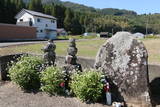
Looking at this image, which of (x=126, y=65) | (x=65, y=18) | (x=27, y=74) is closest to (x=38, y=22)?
(x=65, y=18)

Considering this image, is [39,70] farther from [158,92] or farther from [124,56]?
[158,92]

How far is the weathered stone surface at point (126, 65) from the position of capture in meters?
6.60

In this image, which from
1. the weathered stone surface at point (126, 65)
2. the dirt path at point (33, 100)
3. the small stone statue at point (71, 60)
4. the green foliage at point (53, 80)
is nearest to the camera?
the weathered stone surface at point (126, 65)

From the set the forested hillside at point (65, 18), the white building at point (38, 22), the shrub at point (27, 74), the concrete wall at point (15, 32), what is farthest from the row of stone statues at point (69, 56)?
the forested hillside at point (65, 18)

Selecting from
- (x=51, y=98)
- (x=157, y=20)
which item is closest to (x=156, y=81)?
(x=51, y=98)

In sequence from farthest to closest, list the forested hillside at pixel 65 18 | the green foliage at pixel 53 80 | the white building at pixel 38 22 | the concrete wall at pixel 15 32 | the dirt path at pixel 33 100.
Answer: the forested hillside at pixel 65 18
the white building at pixel 38 22
the concrete wall at pixel 15 32
the green foliage at pixel 53 80
the dirt path at pixel 33 100

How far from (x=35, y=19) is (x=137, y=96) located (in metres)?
59.0

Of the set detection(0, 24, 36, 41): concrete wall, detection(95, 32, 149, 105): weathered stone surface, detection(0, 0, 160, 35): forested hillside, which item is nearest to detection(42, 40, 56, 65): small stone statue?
detection(95, 32, 149, 105): weathered stone surface

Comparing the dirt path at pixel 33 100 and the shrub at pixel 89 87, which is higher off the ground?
the shrub at pixel 89 87

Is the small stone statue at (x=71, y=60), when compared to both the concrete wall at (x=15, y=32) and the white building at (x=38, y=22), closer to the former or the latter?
the concrete wall at (x=15, y=32)

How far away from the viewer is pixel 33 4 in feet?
276

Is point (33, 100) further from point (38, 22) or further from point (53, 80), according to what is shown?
point (38, 22)

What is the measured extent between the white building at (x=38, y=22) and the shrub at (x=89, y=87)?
55564 mm

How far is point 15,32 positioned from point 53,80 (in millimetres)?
41518
